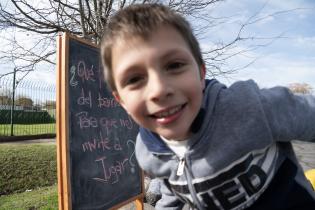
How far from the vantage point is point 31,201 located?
14.7 feet

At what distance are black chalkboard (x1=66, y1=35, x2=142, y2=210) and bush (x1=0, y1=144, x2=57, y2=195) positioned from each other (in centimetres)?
288

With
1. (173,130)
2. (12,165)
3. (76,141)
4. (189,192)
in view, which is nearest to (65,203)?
(76,141)

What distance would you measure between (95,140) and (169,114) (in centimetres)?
172

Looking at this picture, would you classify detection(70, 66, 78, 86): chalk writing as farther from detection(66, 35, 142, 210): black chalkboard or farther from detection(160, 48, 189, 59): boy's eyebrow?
detection(160, 48, 189, 59): boy's eyebrow

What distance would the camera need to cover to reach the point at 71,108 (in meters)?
2.60

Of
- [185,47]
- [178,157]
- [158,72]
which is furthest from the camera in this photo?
[178,157]

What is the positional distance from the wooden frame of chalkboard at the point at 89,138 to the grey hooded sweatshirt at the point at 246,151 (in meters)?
1.15

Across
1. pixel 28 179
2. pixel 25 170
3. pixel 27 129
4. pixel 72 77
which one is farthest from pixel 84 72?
pixel 27 129

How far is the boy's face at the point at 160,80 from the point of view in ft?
4.08

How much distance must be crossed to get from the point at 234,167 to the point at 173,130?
0.32m

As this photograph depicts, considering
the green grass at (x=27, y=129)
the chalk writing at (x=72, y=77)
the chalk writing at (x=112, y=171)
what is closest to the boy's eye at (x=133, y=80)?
the chalk writing at (x=72, y=77)

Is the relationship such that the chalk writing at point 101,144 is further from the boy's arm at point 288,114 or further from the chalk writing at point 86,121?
the boy's arm at point 288,114

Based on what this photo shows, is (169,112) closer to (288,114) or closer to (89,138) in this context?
(288,114)

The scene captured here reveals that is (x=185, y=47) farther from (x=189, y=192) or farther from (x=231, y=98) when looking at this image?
(x=189, y=192)
